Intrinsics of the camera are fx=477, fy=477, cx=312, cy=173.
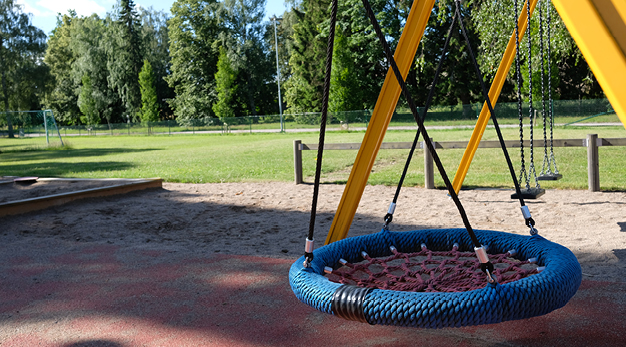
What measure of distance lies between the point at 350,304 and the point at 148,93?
1997 inches

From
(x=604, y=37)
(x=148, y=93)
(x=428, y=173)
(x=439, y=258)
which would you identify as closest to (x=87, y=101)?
(x=148, y=93)

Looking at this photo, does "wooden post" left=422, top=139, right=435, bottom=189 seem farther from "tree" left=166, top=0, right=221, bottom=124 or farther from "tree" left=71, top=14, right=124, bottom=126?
"tree" left=71, top=14, right=124, bottom=126

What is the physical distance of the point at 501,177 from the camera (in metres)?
9.17

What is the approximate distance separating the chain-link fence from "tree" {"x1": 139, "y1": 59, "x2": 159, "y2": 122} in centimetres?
444

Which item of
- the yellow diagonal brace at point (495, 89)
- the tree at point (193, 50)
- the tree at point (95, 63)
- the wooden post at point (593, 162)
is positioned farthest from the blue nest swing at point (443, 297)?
the tree at point (95, 63)

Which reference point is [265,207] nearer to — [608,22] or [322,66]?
[608,22]

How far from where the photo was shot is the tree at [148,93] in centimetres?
4900

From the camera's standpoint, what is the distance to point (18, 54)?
42500mm

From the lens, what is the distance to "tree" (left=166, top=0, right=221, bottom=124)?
48719mm

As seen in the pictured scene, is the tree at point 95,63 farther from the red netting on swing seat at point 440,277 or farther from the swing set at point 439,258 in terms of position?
the red netting on swing seat at point 440,277

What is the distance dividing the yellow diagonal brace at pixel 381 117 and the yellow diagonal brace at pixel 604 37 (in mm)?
1977

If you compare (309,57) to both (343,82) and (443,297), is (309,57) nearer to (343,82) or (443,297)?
(343,82)

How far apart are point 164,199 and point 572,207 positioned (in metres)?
6.14

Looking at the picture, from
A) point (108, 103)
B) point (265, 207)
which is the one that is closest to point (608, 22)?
point (265, 207)
